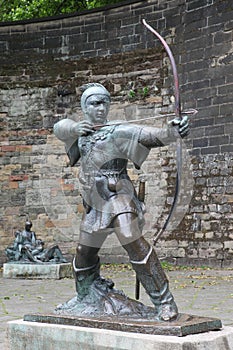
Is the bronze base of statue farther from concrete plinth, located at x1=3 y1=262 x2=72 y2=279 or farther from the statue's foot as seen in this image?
concrete plinth, located at x1=3 y1=262 x2=72 y2=279

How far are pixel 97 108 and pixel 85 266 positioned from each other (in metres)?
0.99

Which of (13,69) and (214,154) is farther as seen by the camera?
(13,69)

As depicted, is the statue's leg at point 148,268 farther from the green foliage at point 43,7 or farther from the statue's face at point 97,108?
the green foliage at point 43,7

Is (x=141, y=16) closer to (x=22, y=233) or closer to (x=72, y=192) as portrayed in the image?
(x=22, y=233)

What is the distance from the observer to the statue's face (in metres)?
4.11

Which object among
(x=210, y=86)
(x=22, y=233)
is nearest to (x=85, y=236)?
(x=22, y=233)

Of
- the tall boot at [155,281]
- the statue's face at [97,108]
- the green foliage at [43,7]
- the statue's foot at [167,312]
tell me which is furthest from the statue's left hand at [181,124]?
the green foliage at [43,7]

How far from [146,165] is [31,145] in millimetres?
8016

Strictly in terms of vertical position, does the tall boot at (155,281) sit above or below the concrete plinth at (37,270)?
above

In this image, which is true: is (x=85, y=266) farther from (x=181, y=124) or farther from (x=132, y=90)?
(x=132, y=90)

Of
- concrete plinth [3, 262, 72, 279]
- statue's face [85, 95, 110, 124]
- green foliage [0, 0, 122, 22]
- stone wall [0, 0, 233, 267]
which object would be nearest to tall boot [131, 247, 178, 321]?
statue's face [85, 95, 110, 124]

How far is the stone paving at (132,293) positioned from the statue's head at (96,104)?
1822mm

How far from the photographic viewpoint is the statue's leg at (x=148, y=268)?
3861 millimetres

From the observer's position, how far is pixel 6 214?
46.0ft
